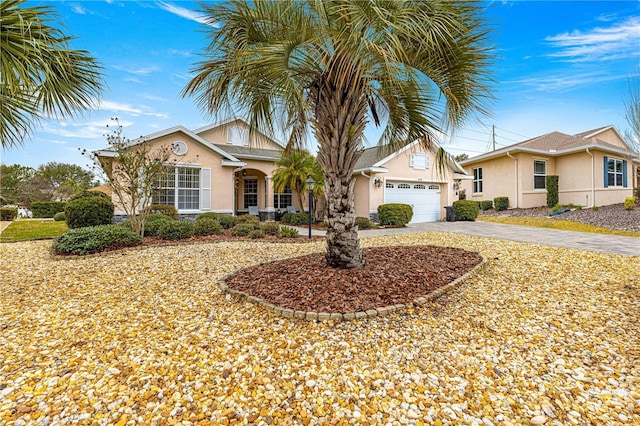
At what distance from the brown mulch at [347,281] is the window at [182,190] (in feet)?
30.3

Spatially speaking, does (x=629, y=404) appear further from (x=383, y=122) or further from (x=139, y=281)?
(x=139, y=281)

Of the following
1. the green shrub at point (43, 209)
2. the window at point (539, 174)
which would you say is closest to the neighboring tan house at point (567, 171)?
the window at point (539, 174)

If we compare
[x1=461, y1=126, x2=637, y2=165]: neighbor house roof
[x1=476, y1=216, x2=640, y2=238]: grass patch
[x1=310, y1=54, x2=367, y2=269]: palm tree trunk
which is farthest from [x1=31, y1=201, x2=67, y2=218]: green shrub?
[x1=461, y1=126, x2=637, y2=165]: neighbor house roof

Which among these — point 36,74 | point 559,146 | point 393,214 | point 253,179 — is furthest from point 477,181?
point 36,74

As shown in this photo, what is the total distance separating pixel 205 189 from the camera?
527 inches

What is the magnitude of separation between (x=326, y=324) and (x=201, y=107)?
13.5 feet

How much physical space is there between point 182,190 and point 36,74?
9037mm

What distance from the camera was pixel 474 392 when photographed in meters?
2.17

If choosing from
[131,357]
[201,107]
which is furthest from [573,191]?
[131,357]

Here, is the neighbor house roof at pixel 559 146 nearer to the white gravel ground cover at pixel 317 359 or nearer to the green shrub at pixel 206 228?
the white gravel ground cover at pixel 317 359

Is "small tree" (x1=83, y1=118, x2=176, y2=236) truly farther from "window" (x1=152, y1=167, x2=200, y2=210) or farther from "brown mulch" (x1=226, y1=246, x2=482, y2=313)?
"brown mulch" (x1=226, y1=246, x2=482, y2=313)

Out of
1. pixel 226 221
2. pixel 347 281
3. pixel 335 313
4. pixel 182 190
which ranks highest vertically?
pixel 182 190

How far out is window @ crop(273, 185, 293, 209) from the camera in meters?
17.0

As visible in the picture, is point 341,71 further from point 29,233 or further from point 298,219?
point 29,233
